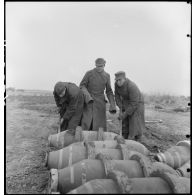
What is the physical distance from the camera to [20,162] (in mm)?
5773

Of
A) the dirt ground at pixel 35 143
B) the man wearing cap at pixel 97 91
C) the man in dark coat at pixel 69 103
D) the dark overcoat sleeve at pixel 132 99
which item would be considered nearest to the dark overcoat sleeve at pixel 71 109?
the man in dark coat at pixel 69 103

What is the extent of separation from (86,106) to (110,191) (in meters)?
4.05

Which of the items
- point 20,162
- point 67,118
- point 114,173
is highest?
point 67,118

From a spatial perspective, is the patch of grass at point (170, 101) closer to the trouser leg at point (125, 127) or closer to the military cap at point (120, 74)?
the trouser leg at point (125, 127)

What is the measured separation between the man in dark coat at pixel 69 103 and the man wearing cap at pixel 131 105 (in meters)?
0.92

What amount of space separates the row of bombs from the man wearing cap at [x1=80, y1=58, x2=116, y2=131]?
46.7 inches

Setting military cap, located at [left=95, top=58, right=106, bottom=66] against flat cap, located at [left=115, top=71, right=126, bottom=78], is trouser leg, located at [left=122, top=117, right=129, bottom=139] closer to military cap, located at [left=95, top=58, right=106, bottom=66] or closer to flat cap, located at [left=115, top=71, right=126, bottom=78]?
flat cap, located at [left=115, top=71, right=126, bottom=78]

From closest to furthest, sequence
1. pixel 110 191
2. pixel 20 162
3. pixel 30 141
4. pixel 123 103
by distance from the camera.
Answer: pixel 110 191
pixel 20 162
pixel 123 103
pixel 30 141

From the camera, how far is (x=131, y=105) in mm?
6559

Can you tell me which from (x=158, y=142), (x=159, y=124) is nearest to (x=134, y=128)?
(x=158, y=142)

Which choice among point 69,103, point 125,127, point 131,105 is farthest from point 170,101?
point 69,103

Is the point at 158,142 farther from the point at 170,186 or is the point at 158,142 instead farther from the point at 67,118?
the point at 170,186

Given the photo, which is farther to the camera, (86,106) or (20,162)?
(86,106)

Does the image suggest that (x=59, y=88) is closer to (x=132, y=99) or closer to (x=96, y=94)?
(x=96, y=94)
